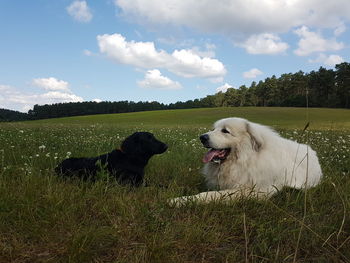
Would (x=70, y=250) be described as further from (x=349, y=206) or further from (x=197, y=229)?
(x=349, y=206)

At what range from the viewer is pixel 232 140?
4855 mm

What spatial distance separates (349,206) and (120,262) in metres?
2.64

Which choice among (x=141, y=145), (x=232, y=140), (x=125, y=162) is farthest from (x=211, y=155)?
(x=125, y=162)

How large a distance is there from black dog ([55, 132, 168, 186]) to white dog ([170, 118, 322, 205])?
1.20 metres

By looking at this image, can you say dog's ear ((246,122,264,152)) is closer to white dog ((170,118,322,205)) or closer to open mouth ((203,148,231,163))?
white dog ((170,118,322,205))

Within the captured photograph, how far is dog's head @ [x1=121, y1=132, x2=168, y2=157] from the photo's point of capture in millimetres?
5543

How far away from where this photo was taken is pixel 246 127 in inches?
195

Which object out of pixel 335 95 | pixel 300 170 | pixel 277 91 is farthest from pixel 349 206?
pixel 277 91

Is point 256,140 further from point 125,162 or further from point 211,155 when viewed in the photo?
point 125,162

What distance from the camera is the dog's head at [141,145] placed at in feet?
18.2

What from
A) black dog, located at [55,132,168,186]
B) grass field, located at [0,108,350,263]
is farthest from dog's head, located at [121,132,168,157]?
grass field, located at [0,108,350,263]

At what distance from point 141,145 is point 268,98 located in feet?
309

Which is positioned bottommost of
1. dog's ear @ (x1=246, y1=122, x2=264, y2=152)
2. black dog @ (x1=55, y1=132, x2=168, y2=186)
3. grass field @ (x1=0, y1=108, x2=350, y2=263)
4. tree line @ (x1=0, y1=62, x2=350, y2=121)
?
grass field @ (x1=0, y1=108, x2=350, y2=263)

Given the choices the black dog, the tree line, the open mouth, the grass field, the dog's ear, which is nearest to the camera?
the grass field
